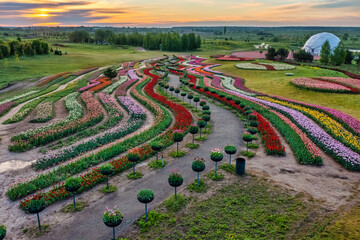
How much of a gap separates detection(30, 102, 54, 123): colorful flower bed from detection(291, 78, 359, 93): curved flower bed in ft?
121

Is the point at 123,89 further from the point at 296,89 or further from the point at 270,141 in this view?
the point at 296,89

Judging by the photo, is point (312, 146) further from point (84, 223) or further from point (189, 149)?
point (84, 223)

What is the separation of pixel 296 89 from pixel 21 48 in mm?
82652

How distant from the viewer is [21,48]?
264 ft

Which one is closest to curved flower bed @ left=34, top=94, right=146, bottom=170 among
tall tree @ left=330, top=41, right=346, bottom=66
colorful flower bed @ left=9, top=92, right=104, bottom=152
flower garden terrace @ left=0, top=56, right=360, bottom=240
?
flower garden terrace @ left=0, top=56, right=360, bottom=240

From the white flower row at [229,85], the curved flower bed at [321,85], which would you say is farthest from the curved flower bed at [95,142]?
the curved flower bed at [321,85]

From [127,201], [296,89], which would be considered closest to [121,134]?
[127,201]

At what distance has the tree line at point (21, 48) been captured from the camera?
74375 millimetres

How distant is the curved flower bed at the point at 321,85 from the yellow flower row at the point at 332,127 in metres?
11.2

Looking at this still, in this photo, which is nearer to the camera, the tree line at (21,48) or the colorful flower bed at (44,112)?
the colorful flower bed at (44,112)

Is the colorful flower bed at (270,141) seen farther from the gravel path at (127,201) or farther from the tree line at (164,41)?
the tree line at (164,41)

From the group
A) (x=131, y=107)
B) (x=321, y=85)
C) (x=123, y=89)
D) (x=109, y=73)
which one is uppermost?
(x=109, y=73)

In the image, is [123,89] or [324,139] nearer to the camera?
[324,139]

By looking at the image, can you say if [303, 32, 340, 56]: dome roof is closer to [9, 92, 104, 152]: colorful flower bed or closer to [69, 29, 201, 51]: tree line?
[69, 29, 201, 51]: tree line
